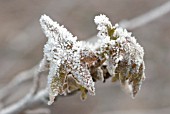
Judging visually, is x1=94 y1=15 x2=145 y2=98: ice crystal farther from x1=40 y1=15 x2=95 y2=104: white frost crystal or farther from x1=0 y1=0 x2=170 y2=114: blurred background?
x1=0 y1=0 x2=170 y2=114: blurred background

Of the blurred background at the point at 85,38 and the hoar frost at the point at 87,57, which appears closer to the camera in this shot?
the hoar frost at the point at 87,57

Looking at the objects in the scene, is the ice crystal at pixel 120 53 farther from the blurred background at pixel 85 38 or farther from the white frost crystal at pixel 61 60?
the blurred background at pixel 85 38

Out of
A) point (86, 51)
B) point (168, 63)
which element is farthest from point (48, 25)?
point (168, 63)

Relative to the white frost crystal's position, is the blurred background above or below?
above

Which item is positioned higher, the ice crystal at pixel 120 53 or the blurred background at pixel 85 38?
the blurred background at pixel 85 38

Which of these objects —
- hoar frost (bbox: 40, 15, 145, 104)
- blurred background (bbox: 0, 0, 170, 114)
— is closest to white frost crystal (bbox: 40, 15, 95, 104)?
hoar frost (bbox: 40, 15, 145, 104)

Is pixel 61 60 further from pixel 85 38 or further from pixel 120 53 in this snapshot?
pixel 85 38

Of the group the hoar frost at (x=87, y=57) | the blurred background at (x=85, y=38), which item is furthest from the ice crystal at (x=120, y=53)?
the blurred background at (x=85, y=38)
